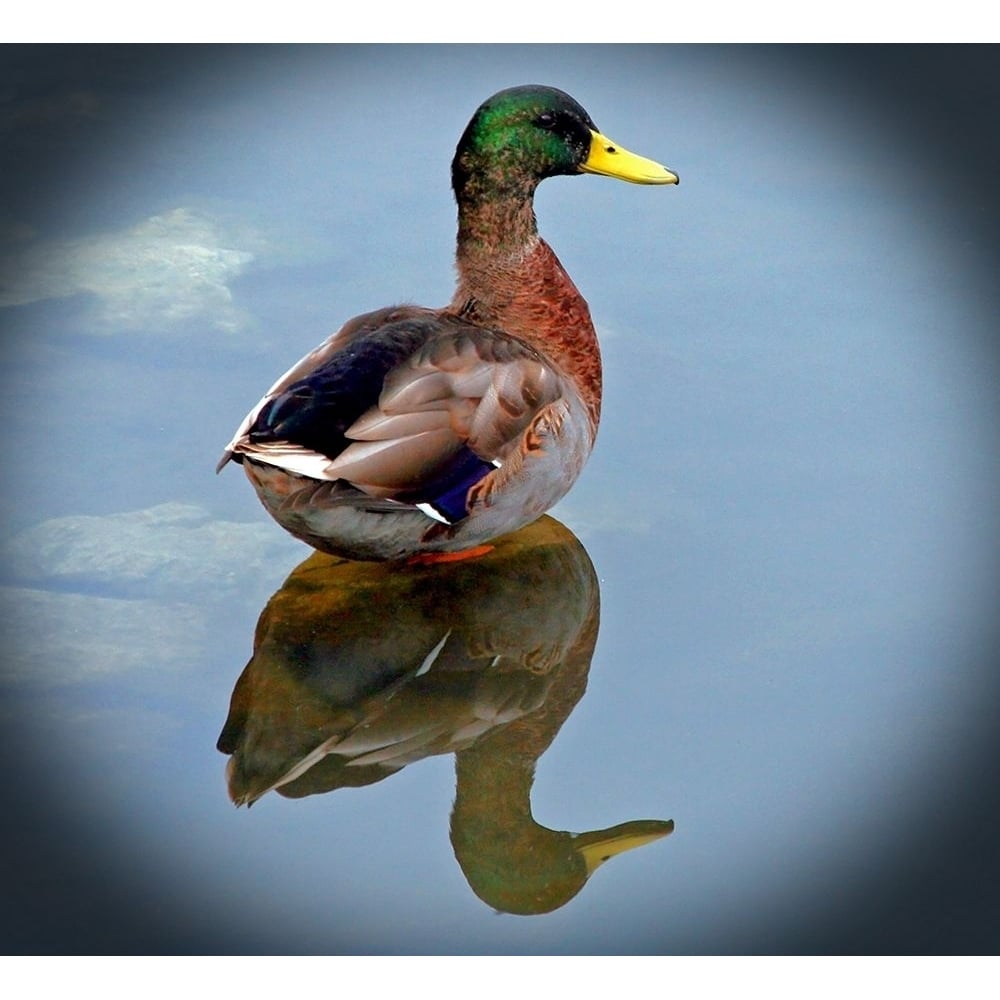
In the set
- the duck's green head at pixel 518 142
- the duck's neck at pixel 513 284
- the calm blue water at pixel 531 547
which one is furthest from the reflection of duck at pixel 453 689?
the duck's green head at pixel 518 142

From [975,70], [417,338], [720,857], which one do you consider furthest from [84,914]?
[975,70]

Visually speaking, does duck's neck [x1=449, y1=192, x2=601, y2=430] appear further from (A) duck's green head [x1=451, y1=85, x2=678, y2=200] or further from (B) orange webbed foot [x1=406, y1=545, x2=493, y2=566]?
(B) orange webbed foot [x1=406, y1=545, x2=493, y2=566]

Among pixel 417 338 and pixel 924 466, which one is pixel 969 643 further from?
pixel 417 338

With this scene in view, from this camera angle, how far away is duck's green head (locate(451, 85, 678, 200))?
5.15 metres

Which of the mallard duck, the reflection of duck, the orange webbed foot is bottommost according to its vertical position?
the reflection of duck

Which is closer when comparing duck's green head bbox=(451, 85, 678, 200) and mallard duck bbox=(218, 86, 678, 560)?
mallard duck bbox=(218, 86, 678, 560)

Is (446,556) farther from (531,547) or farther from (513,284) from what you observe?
(513,284)

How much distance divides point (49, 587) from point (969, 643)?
2344mm

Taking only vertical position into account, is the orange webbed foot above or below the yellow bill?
below

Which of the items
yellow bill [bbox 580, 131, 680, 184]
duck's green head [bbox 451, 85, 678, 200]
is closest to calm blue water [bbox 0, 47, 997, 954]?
yellow bill [bbox 580, 131, 680, 184]

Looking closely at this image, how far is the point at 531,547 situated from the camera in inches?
208

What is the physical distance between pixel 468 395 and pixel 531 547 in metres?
0.59

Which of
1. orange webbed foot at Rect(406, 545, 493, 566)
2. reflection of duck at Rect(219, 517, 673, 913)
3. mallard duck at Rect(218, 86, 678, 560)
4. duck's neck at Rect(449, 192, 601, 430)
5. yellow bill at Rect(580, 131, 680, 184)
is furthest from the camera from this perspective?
yellow bill at Rect(580, 131, 680, 184)

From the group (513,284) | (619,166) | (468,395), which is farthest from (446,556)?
(619,166)
